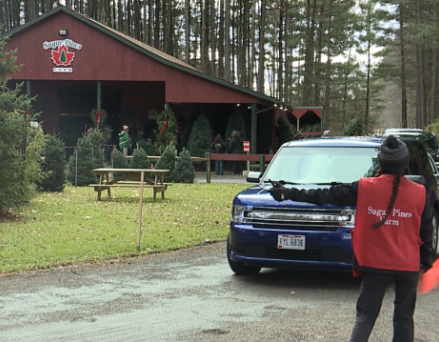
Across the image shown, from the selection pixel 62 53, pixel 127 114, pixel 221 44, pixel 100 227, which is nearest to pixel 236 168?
pixel 127 114

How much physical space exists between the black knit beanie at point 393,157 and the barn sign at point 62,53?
2808cm

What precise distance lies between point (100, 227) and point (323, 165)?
491 centimetres

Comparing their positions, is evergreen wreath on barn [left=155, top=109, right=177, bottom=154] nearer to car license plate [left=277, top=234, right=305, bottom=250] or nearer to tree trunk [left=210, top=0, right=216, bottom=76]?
car license plate [left=277, top=234, right=305, bottom=250]

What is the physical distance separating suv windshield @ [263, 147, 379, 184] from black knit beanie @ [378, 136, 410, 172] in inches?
149

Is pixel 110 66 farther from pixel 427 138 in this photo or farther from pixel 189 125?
pixel 427 138

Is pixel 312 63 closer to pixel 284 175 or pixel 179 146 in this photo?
pixel 179 146

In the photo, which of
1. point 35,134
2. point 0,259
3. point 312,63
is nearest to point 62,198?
point 35,134

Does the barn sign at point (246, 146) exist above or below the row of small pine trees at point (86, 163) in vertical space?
above

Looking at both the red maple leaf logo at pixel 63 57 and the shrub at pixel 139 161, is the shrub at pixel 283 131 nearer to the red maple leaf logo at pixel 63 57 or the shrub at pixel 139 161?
the red maple leaf logo at pixel 63 57

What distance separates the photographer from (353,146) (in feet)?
28.3

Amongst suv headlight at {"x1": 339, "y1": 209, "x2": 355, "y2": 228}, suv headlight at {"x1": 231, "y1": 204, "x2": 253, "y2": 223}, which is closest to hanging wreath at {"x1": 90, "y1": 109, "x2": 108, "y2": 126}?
suv headlight at {"x1": 231, "y1": 204, "x2": 253, "y2": 223}

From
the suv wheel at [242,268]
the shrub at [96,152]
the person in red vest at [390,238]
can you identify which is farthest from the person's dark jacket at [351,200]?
the shrub at [96,152]

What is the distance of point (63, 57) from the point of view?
30609mm

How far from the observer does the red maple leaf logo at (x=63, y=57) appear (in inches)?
1205
